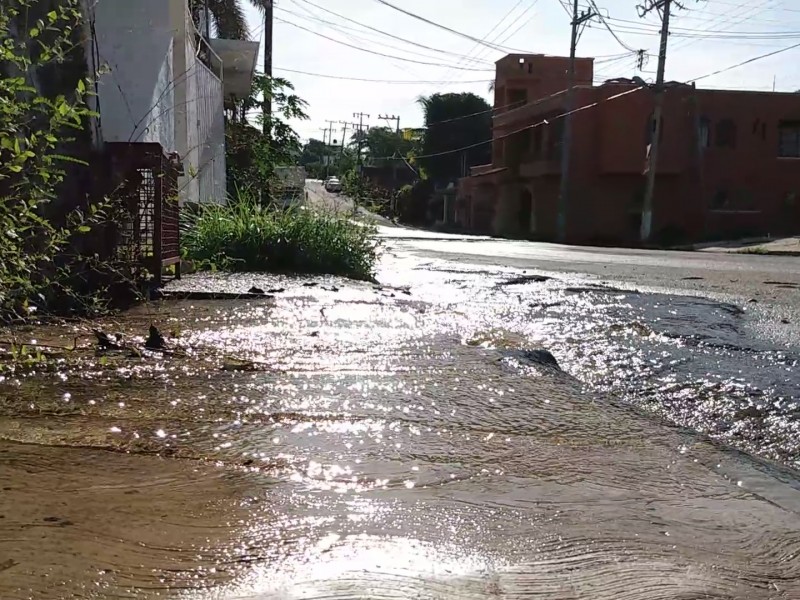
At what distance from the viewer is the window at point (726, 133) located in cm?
3256

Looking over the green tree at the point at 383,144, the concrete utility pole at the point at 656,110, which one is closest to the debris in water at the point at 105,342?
the concrete utility pole at the point at 656,110

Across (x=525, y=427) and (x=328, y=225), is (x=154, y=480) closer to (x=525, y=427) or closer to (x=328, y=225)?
(x=525, y=427)

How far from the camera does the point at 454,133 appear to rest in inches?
2269

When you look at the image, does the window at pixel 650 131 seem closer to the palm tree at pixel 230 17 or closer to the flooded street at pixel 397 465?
the palm tree at pixel 230 17

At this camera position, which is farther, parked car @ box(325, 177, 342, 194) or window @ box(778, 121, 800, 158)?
window @ box(778, 121, 800, 158)

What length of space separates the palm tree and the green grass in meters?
16.5

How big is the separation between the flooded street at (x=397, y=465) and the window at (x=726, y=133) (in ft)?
98.6

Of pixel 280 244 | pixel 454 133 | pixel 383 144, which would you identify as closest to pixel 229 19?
pixel 280 244

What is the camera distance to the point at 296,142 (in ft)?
61.5

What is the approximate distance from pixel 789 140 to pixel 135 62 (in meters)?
29.9

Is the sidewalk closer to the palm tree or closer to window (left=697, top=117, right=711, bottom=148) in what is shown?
window (left=697, top=117, right=711, bottom=148)

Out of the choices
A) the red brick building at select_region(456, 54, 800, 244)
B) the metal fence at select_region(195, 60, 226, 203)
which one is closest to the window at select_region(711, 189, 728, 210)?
the red brick building at select_region(456, 54, 800, 244)

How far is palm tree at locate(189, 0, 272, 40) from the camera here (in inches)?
939

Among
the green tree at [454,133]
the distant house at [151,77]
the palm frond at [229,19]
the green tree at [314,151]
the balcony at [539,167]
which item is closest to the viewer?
the distant house at [151,77]
